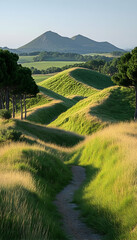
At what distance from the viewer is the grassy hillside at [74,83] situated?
417 ft

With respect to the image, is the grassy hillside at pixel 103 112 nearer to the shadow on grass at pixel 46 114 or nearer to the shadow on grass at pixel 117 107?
the shadow on grass at pixel 117 107

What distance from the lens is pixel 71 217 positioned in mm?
9688

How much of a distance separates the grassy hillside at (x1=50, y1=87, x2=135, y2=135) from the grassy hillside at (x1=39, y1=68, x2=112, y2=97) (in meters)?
58.6

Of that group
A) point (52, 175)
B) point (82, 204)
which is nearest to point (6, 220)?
point (82, 204)

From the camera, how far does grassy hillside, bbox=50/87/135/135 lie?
4853 centimetres

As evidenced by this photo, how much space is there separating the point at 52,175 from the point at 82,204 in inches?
181

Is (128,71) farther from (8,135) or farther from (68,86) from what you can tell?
(68,86)

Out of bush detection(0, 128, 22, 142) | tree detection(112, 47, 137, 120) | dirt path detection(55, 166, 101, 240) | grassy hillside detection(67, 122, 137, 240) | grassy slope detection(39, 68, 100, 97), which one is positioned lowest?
grassy slope detection(39, 68, 100, 97)

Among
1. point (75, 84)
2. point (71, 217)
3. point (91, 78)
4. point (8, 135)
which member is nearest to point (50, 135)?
point (8, 135)

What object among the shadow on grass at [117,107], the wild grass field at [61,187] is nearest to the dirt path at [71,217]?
the wild grass field at [61,187]

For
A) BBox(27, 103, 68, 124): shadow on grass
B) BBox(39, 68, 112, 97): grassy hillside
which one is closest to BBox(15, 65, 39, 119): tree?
BBox(27, 103, 68, 124): shadow on grass

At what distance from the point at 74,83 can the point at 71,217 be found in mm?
124218

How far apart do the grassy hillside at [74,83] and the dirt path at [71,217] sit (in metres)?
108

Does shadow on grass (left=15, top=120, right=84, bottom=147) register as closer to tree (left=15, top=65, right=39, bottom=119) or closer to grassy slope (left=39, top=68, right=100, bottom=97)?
tree (left=15, top=65, right=39, bottom=119)
